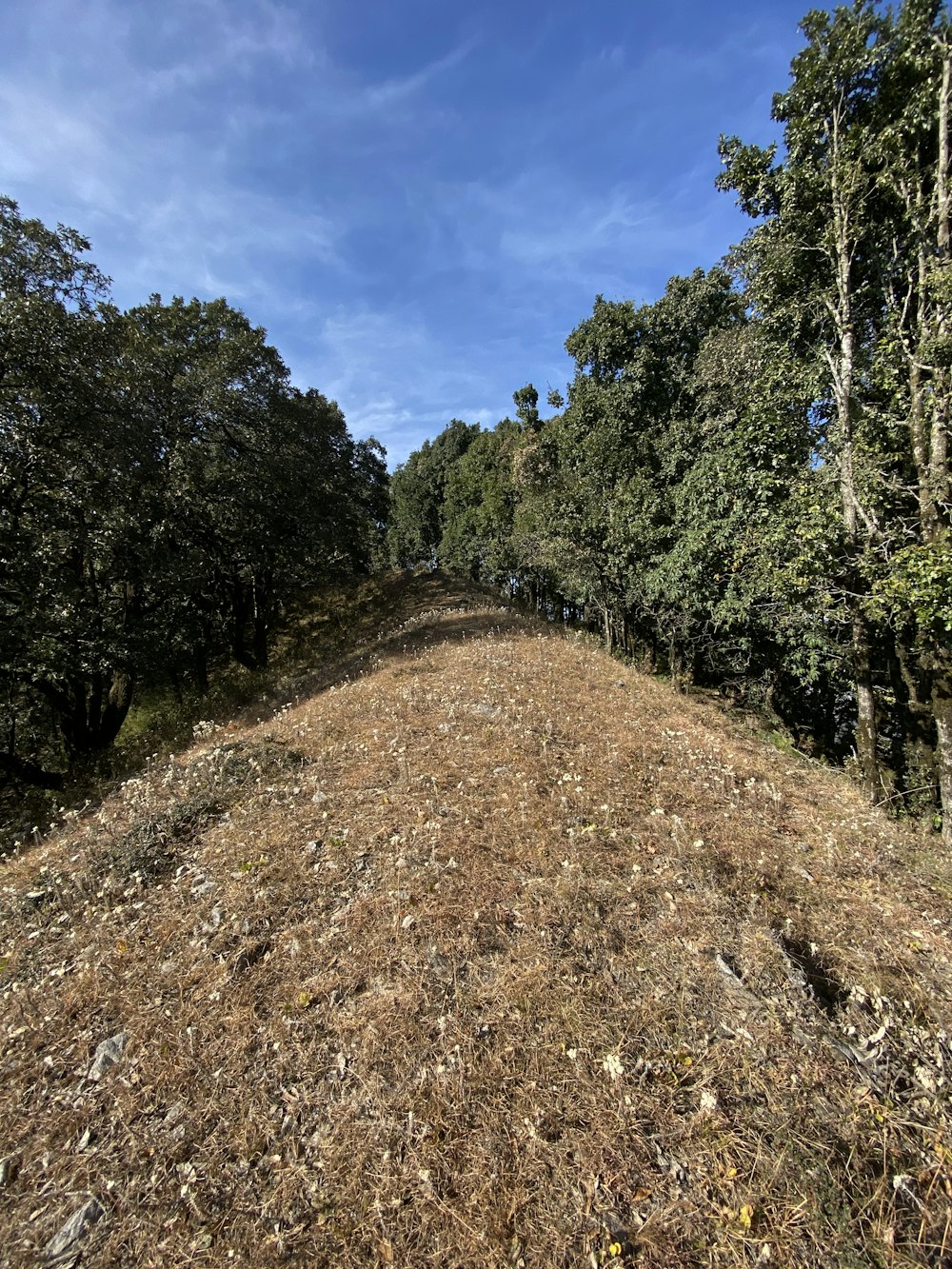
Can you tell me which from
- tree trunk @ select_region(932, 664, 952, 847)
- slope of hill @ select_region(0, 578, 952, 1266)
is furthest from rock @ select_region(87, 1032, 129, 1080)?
tree trunk @ select_region(932, 664, 952, 847)

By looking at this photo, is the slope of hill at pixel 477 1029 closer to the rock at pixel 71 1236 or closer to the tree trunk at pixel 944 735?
the rock at pixel 71 1236

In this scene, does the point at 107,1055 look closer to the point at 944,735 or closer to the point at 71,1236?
the point at 71,1236

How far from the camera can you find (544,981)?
4.59 meters

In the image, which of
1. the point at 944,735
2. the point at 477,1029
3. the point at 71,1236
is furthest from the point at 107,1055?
the point at 944,735

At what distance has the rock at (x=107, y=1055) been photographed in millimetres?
4176

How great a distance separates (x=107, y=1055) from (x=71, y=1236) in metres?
1.23

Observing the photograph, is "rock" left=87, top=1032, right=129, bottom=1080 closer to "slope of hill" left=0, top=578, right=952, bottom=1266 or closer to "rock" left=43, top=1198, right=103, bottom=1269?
"slope of hill" left=0, top=578, right=952, bottom=1266

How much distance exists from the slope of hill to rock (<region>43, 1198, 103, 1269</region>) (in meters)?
0.02

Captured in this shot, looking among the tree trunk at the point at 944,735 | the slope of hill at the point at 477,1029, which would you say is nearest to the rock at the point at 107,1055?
the slope of hill at the point at 477,1029

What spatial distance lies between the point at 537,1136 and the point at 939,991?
376 cm

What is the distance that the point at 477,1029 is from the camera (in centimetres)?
427

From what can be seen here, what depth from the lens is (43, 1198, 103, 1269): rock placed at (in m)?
3.13

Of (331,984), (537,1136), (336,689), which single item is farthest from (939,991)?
(336,689)

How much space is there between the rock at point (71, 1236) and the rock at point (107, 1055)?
38.0 inches
